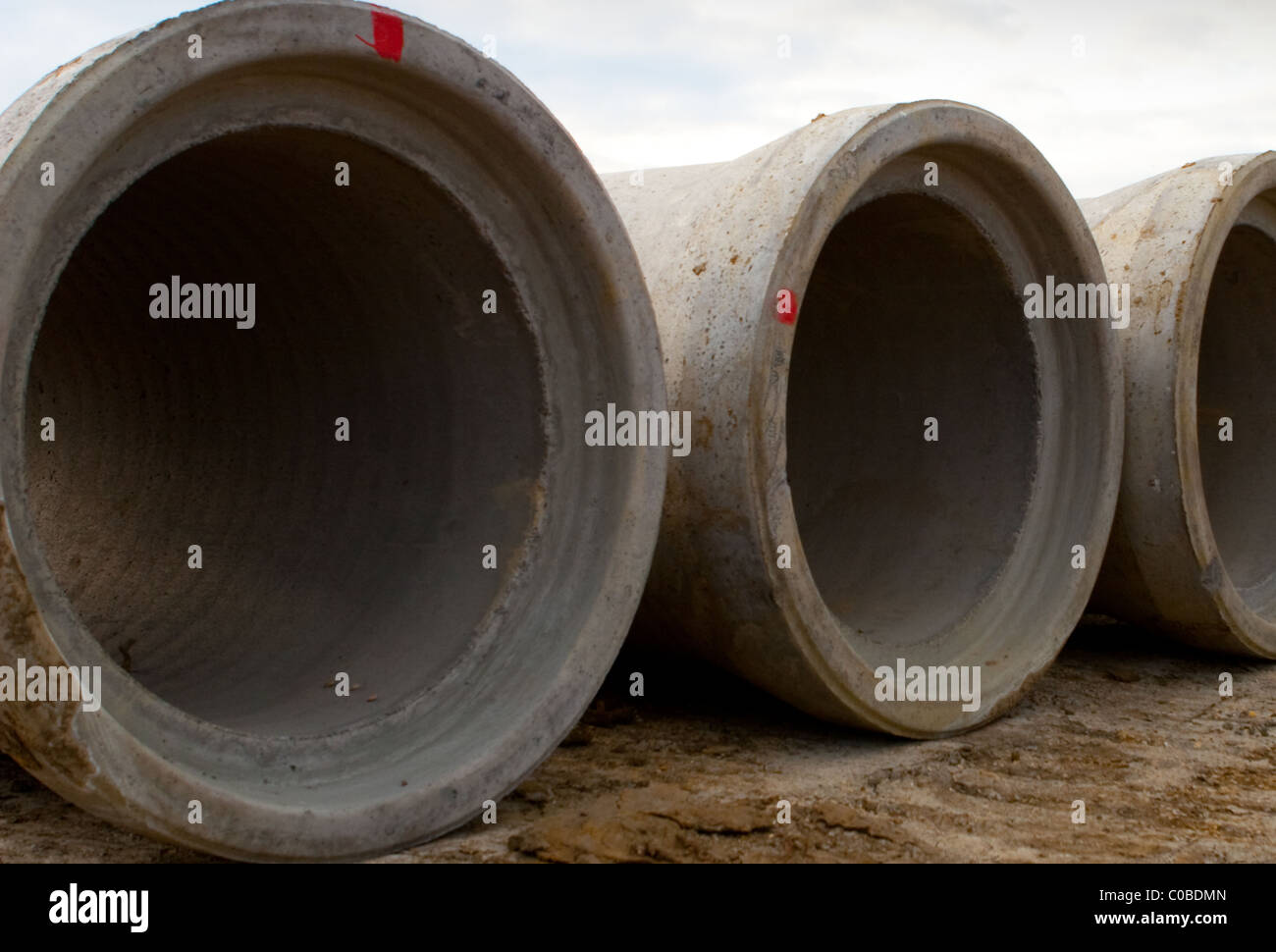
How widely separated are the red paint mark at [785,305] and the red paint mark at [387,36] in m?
1.08

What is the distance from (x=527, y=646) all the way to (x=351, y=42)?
1367mm

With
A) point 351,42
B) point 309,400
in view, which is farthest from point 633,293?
point 309,400

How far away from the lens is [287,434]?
371cm

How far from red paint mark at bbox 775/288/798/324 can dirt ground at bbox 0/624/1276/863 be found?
3.78ft

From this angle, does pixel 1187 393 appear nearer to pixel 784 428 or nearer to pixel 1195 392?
pixel 1195 392

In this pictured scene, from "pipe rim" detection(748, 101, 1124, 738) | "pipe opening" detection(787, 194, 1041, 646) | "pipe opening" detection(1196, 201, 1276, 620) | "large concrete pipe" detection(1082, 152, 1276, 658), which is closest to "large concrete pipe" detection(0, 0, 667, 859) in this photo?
"pipe rim" detection(748, 101, 1124, 738)

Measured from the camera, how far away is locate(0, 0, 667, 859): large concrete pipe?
7.17ft

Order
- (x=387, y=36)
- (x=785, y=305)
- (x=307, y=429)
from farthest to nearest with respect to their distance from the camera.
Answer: (x=307, y=429) → (x=785, y=305) → (x=387, y=36)

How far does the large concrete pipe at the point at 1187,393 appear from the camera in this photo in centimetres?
427

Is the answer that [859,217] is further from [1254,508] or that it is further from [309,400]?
[1254,508]

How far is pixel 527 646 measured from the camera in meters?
2.96

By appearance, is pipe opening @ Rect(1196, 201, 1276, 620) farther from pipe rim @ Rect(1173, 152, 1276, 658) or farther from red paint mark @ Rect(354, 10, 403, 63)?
red paint mark @ Rect(354, 10, 403, 63)

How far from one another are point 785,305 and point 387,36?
1.15 m

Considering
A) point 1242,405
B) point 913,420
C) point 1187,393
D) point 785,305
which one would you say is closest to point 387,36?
point 785,305
